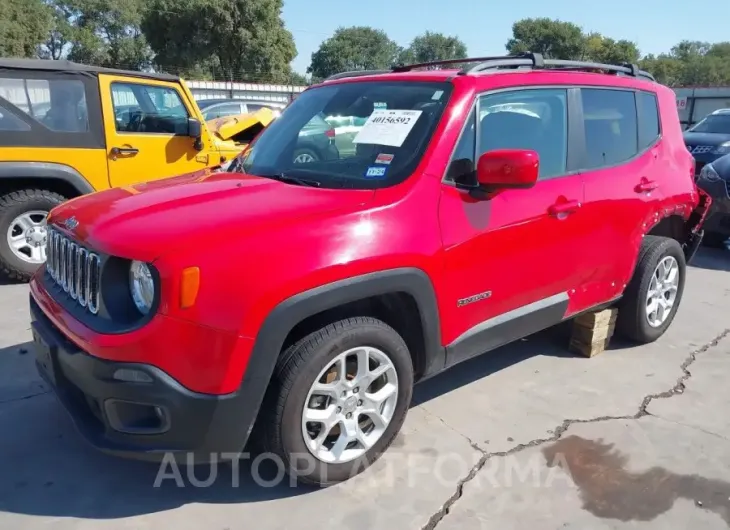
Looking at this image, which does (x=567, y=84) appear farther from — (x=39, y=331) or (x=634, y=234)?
(x=39, y=331)

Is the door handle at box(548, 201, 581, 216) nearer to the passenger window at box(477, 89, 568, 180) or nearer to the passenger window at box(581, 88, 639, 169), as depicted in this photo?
the passenger window at box(477, 89, 568, 180)

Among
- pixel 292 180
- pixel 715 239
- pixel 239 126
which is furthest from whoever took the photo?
pixel 715 239

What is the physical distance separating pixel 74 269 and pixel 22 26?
54.1m

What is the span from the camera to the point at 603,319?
14.4 ft

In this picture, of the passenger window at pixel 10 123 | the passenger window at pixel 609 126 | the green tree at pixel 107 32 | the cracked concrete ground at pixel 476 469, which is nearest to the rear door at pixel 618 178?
the passenger window at pixel 609 126

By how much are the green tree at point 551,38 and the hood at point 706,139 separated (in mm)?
71502

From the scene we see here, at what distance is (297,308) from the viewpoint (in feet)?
8.30

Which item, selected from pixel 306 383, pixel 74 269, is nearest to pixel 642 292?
pixel 306 383

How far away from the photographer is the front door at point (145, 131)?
20.2 ft

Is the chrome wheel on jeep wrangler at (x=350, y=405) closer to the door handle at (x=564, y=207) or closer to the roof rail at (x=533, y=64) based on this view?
the door handle at (x=564, y=207)

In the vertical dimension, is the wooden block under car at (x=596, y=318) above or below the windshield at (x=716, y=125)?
below

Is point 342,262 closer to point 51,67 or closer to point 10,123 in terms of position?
point 10,123

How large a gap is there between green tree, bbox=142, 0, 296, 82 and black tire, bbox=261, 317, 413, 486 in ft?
138

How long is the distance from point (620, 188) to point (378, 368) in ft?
6.92
